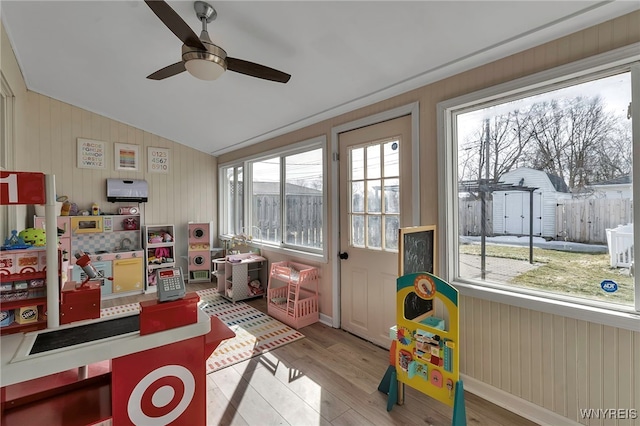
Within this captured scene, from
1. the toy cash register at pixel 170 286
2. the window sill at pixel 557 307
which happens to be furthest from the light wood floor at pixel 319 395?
the toy cash register at pixel 170 286

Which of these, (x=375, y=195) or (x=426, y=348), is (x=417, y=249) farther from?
(x=375, y=195)

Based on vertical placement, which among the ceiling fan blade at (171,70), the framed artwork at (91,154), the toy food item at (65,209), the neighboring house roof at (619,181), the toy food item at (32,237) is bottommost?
the toy food item at (32,237)

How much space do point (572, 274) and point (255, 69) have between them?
241 cm

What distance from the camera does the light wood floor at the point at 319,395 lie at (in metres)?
1.89

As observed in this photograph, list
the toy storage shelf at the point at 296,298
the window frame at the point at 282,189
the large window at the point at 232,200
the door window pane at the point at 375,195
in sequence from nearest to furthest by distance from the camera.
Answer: the door window pane at the point at 375,195, the toy storage shelf at the point at 296,298, the window frame at the point at 282,189, the large window at the point at 232,200

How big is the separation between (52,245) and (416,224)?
7.53ft

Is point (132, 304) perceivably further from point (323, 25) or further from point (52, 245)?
point (323, 25)

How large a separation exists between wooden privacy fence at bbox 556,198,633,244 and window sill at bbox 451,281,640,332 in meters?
0.40

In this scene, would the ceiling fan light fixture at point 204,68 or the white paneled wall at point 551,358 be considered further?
the ceiling fan light fixture at point 204,68

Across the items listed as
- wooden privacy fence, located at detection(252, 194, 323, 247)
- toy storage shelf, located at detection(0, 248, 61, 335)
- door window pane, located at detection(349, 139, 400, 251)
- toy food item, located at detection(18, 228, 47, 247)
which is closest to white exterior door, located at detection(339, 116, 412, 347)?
door window pane, located at detection(349, 139, 400, 251)

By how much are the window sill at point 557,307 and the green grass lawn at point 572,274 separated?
0.09m

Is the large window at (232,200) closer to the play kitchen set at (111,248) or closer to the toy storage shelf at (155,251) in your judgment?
the toy storage shelf at (155,251)

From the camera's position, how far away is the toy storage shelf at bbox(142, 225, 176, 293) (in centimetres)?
466

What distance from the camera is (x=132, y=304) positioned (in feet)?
13.5
